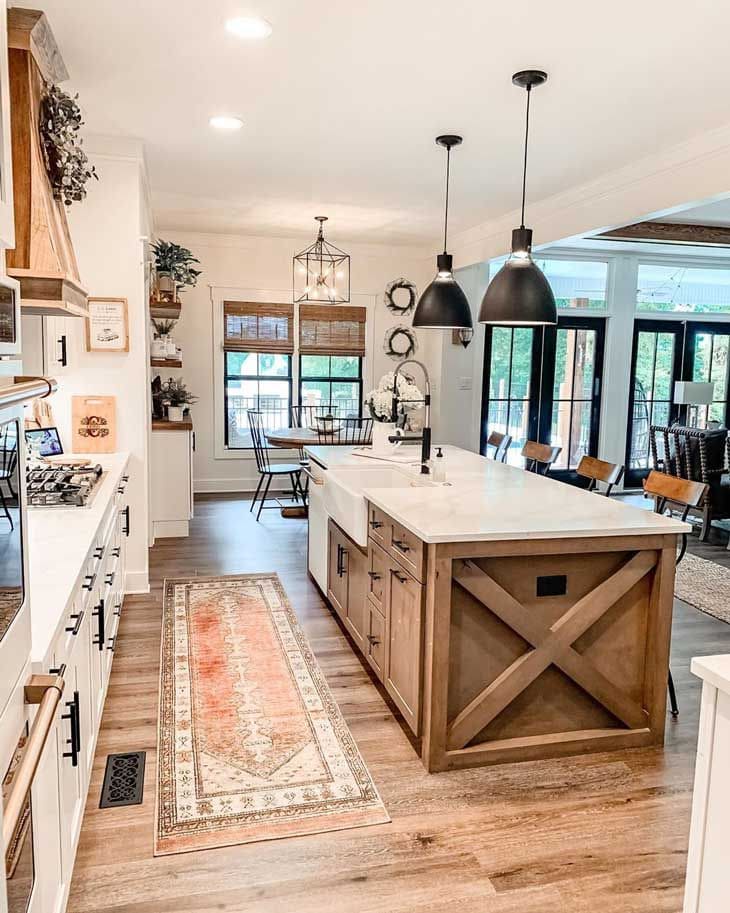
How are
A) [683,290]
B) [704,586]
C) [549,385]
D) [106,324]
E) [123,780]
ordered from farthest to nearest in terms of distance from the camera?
[683,290], [549,385], [704,586], [106,324], [123,780]

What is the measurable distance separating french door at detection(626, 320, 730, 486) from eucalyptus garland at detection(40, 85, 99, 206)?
7427 mm

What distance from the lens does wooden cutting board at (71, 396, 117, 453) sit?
451cm

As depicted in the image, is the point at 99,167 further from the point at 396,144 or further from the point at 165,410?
the point at 165,410

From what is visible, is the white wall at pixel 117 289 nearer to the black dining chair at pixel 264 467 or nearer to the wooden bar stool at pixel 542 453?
the black dining chair at pixel 264 467

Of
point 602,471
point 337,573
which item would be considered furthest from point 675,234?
point 337,573

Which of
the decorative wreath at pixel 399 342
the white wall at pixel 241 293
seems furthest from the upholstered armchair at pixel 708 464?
the decorative wreath at pixel 399 342

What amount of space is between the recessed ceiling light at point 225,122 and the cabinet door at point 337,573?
2262 mm

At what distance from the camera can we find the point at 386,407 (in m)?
4.71

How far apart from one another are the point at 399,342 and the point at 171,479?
3.44 meters

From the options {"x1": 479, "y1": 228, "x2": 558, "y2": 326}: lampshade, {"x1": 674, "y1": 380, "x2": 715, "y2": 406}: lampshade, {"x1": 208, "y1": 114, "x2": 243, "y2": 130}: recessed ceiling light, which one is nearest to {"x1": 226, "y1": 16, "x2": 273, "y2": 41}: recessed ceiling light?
{"x1": 208, "y1": 114, "x2": 243, "y2": 130}: recessed ceiling light

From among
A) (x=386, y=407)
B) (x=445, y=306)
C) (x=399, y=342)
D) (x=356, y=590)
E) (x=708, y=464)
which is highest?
(x=445, y=306)

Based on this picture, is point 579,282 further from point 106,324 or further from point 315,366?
point 106,324

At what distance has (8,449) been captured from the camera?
1159 millimetres

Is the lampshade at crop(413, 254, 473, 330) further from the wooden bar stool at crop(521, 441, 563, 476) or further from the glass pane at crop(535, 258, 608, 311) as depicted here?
the glass pane at crop(535, 258, 608, 311)
